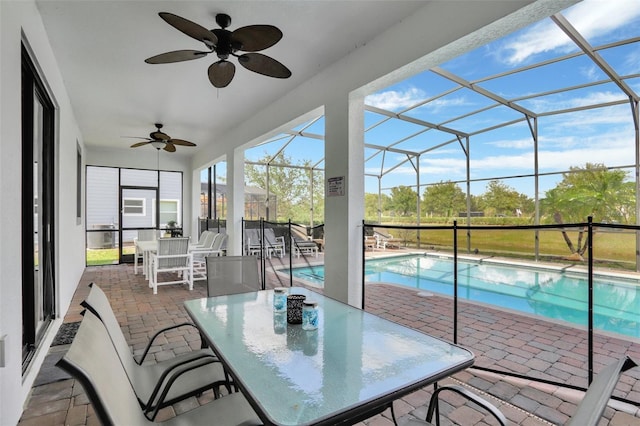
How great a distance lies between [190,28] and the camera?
7.22ft

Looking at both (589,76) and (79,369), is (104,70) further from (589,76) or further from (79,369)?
(589,76)

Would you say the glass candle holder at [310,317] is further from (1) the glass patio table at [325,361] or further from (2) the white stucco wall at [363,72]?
(2) the white stucco wall at [363,72]

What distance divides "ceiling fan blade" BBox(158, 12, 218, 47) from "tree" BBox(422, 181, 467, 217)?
28.5 ft

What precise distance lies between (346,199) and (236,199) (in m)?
3.54

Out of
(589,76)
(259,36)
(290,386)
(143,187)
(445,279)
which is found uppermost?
(589,76)

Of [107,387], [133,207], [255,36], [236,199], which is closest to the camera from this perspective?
[107,387]

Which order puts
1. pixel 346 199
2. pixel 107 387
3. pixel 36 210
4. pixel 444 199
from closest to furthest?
pixel 107 387 → pixel 36 210 → pixel 346 199 → pixel 444 199

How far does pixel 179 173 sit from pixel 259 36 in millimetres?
7916

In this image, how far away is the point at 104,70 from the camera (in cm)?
377

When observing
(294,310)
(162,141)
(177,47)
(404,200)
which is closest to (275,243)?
(404,200)

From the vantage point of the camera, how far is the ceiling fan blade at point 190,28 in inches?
80.7

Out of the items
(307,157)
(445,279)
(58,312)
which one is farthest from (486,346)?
(307,157)

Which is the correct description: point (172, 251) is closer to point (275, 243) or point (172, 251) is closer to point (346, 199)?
point (346, 199)

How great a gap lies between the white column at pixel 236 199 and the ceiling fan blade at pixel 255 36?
3.87 m
